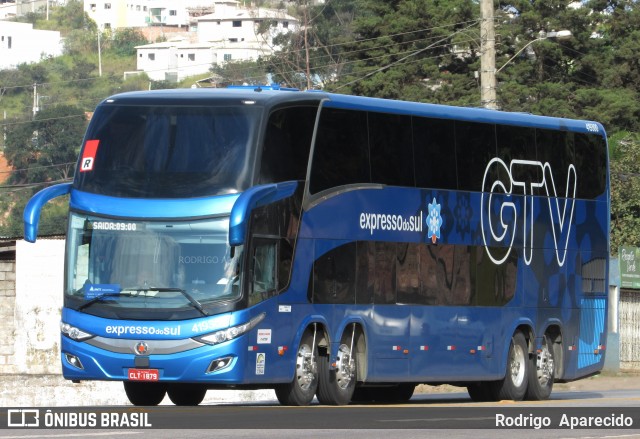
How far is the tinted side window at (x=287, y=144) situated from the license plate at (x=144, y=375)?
262 cm

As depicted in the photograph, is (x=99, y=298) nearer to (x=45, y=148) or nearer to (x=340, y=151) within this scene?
(x=340, y=151)

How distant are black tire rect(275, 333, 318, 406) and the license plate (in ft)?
6.05

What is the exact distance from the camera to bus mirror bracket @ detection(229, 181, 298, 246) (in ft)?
63.6

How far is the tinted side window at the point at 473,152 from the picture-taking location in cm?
2406

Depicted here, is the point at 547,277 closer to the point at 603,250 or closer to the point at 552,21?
the point at 603,250

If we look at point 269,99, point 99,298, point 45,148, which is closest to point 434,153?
point 269,99

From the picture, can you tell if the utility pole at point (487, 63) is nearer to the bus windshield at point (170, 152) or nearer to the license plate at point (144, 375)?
the bus windshield at point (170, 152)

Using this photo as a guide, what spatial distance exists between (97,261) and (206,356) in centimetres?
184

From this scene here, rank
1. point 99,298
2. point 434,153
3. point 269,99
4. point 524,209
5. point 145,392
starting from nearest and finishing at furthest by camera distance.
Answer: point 99,298 < point 269,99 < point 145,392 < point 434,153 < point 524,209

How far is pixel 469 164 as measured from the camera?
79.4 feet

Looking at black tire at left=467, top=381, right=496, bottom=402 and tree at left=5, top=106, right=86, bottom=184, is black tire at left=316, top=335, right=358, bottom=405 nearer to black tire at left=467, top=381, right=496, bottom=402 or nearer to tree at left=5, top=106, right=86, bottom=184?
black tire at left=467, top=381, right=496, bottom=402

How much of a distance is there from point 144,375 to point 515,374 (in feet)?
25.6

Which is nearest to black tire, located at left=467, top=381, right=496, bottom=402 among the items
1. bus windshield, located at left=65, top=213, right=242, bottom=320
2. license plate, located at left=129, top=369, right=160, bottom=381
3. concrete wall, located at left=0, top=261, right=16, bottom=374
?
bus windshield, located at left=65, top=213, right=242, bottom=320

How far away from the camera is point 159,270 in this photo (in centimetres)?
1970
